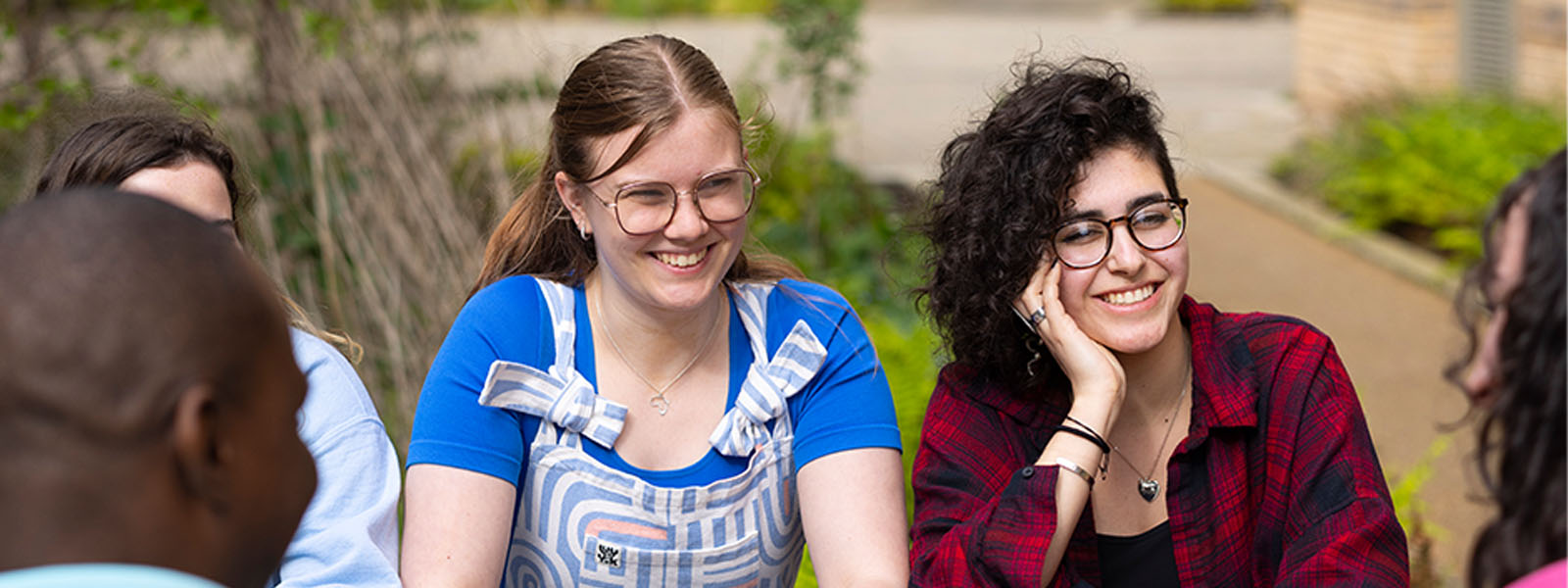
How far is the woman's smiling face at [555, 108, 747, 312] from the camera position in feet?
7.72

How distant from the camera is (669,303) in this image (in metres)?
2.40

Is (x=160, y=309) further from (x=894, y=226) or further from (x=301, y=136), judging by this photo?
(x=894, y=226)

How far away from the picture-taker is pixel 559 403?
2.38 metres

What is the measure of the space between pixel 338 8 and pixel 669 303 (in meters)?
2.77

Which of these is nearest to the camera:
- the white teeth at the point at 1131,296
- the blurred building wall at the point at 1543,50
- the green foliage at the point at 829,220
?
the white teeth at the point at 1131,296

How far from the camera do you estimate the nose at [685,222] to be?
2.35 metres

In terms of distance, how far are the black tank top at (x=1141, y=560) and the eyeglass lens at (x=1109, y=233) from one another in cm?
46

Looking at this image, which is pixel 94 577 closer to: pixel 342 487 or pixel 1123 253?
pixel 342 487

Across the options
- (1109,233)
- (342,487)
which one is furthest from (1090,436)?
(342,487)

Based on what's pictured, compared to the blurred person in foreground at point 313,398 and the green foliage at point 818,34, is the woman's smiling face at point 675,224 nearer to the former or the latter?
the blurred person in foreground at point 313,398

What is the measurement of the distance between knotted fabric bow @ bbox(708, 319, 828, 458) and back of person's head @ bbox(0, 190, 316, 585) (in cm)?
118

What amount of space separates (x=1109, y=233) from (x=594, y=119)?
0.87m

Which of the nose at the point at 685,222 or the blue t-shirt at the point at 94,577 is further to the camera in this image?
the nose at the point at 685,222

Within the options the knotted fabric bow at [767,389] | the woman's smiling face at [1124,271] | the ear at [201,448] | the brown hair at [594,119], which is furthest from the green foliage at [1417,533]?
the ear at [201,448]
